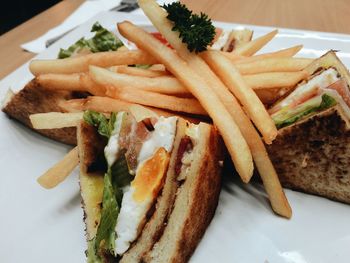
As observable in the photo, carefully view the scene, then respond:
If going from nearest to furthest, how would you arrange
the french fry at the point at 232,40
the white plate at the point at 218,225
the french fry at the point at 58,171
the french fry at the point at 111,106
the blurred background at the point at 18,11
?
1. the white plate at the point at 218,225
2. the french fry at the point at 111,106
3. the french fry at the point at 58,171
4. the french fry at the point at 232,40
5. the blurred background at the point at 18,11

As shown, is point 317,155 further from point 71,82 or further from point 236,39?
point 71,82

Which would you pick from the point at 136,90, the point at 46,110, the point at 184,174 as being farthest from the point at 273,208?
the point at 46,110

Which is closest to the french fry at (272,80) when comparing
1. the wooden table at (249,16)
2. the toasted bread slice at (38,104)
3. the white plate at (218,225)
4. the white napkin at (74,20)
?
the white plate at (218,225)

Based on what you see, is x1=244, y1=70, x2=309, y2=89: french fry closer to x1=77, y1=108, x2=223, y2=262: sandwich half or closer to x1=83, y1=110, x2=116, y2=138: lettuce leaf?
x1=77, y1=108, x2=223, y2=262: sandwich half

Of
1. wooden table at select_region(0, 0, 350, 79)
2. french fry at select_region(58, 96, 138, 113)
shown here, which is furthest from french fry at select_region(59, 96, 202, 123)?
wooden table at select_region(0, 0, 350, 79)

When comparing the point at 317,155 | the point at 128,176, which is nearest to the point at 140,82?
the point at 128,176

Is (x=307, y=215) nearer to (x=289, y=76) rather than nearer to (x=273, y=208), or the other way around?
(x=273, y=208)

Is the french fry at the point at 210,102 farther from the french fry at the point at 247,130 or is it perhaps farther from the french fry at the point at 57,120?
the french fry at the point at 57,120
